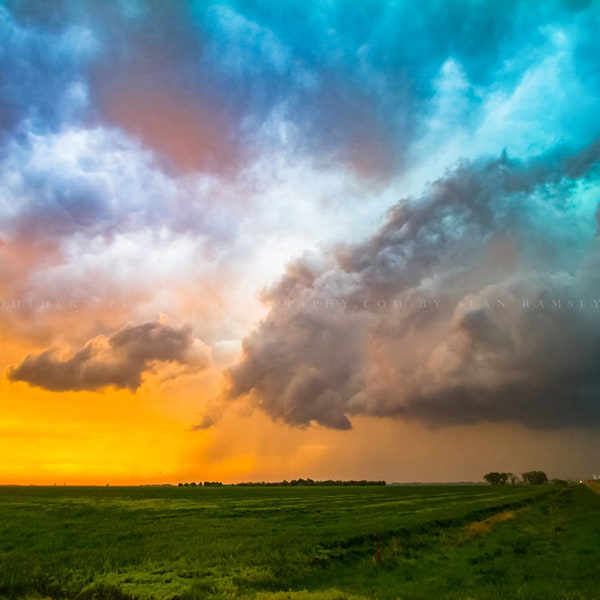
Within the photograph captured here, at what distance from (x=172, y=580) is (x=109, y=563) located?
6.46 metres

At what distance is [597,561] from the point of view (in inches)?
1064

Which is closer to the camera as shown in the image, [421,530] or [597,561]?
[597,561]

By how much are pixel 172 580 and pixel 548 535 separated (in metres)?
31.8

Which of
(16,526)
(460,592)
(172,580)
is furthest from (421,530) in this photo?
(16,526)

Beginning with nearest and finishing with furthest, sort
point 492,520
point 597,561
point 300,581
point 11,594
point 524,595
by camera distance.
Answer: point 524,595 → point 11,594 → point 300,581 → point 597,561 → point 492,520

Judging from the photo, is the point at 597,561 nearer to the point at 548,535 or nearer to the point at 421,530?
the point at 548,535

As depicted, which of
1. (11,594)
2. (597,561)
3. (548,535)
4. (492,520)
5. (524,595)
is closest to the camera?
(524,595)

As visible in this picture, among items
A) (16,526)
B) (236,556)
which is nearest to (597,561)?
(236,556)

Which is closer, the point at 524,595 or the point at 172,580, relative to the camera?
the point at 524,595

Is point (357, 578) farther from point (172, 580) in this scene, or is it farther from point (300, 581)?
point (172, 580)

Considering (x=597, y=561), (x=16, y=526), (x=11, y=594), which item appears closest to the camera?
(x=11, y=594)

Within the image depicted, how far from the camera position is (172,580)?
77.5 feet

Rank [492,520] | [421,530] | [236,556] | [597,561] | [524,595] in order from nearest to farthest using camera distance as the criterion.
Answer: [524,595] → [597,561] → [236,556] → [421,530] → [492,520]

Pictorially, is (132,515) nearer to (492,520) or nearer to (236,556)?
(236,556)
